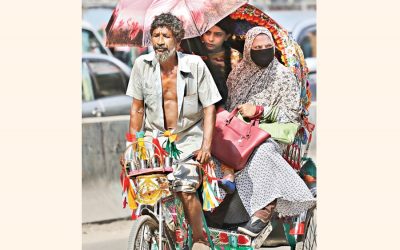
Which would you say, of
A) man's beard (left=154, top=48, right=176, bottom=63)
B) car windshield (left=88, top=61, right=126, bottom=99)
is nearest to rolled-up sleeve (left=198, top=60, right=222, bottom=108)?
man's beard (left=154, top=48, right=176, bottom=63)

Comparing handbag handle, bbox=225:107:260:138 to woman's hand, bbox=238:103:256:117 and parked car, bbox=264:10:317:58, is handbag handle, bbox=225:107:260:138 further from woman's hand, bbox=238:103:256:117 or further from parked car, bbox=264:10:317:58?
parked car, bbox=264:10:317:58

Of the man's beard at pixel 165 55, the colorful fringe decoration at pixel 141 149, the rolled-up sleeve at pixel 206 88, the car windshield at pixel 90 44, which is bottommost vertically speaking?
the colorful fringe decoration at pixel 141 149

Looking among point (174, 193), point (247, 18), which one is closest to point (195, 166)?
point (174, 193)

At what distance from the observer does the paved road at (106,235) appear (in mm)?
12523

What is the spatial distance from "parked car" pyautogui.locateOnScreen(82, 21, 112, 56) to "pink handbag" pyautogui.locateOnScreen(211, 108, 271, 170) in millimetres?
1171

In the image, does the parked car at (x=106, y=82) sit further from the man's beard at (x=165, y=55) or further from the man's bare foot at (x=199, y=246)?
the man's bare foot at (x=199, y=246)

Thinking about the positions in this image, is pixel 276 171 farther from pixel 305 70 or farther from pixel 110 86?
pixel 110 86

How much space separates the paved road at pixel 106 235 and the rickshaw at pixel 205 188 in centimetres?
162

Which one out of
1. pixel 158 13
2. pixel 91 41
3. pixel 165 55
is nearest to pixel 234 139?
pixel 165 55

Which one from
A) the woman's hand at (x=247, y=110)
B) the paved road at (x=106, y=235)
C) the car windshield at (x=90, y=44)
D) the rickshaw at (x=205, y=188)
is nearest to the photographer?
the rickshaw at (x=205, y=188)

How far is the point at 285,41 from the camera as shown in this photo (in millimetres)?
11375

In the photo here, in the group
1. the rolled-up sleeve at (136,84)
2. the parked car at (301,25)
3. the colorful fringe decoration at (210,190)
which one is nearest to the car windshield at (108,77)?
the rolled-up sleeve at (136,84)

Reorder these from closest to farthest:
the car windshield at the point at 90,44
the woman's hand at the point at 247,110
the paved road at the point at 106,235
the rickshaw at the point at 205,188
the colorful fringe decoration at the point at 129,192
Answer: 1. the rickshaw at the point at 205,188
2. the colorful fringe decoration at the point at 129,192
3. the woman's hand at the point at 247,110
4. the car windshield at the point at 90,44
5. the paved road at the point at 106,235

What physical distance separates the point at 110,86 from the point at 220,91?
51.1 inches
